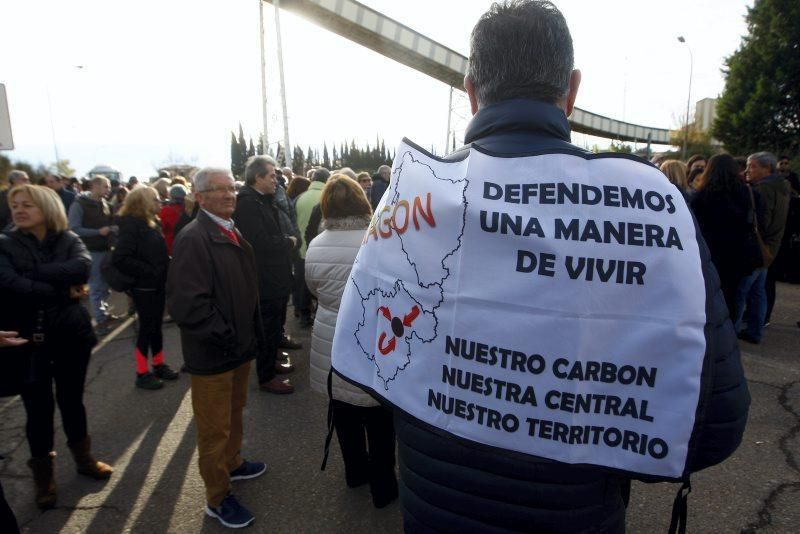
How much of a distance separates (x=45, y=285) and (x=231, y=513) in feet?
5.62

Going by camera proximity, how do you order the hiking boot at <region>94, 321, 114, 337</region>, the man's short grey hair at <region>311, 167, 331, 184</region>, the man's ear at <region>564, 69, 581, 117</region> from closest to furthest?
the man's ear at <region>564, 69, 581, 117</region> → the hiking boot at <region>94, 321, 114, 337</region> → the man's short grey hair at <region>311, 167, 331, 184</region>

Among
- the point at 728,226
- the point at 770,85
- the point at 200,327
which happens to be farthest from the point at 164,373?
the point at 770,85

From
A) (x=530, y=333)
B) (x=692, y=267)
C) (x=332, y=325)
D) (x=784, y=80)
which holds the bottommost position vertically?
(x=332, y=325)

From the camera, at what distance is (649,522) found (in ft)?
8.84

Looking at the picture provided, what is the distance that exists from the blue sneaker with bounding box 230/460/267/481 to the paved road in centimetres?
6

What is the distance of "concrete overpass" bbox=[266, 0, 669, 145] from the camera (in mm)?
28844

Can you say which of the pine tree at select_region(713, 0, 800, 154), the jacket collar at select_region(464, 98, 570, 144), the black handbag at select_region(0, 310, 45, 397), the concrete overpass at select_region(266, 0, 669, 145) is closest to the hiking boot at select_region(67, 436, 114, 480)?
the black handbag at select_region(0, 310, 45, 397)

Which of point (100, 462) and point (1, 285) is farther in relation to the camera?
point (100, 462)

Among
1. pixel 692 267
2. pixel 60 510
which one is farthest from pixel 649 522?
pixel 60 510

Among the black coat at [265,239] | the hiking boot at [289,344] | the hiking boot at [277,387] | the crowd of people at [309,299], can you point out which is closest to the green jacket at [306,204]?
the crowd of people at [309,299]

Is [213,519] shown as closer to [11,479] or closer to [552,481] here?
[11,479]

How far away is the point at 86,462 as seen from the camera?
10.5 feet

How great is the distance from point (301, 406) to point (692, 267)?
375 centimetres

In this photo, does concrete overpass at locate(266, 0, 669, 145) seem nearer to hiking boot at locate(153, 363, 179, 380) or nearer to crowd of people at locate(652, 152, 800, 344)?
crowd of people at locate(652, 152, 800, 344)
